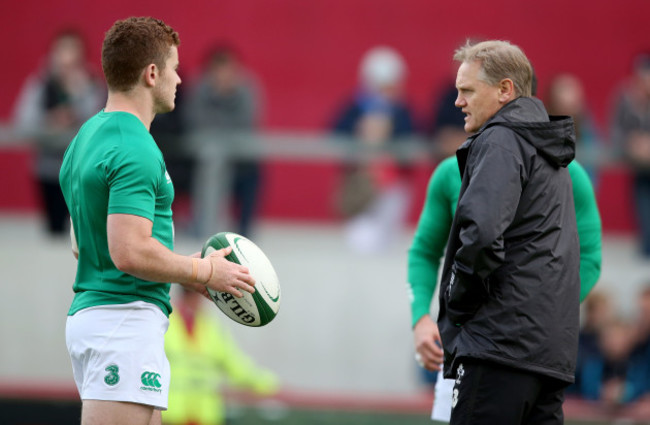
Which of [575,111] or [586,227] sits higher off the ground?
[575,111]

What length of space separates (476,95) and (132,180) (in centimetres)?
132

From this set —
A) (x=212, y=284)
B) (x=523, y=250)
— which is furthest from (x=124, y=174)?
(x=523, y=250)

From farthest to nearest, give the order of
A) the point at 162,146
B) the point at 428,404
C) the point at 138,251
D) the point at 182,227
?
the point at 182,227, the point at 162,146, the point at 428,404, the point at 138,251

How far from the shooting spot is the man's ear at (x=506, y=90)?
3785mm

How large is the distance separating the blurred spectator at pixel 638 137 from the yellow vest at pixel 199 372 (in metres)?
3.70

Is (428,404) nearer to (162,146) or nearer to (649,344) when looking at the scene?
(649,344)

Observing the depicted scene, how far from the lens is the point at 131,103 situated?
3650mm

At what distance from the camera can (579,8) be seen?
11.8m

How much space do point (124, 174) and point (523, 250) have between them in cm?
142

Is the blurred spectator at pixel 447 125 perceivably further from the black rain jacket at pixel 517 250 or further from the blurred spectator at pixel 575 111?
the black rain jacket at pixel 517 250

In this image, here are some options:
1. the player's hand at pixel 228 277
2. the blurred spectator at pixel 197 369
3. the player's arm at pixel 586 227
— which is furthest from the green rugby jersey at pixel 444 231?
the blurred spectator at pixel 197 369

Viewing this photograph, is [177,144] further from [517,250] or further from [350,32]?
[517,250]

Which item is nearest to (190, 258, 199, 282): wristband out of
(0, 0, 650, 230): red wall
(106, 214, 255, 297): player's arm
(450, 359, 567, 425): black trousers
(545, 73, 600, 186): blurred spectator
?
(106, 214, 255, 297): player's arm

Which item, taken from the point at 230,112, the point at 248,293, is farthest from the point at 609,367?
the point at 248,293
